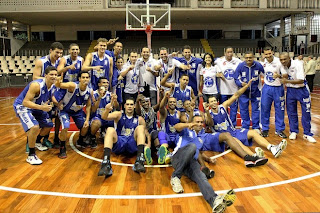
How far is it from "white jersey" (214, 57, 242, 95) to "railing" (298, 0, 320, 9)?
15.8m

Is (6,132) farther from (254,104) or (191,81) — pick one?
(254,104)

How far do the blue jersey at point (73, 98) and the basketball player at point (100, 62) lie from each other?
0.66 metres

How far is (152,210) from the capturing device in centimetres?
309

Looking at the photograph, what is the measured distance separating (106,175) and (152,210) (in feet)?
3.69

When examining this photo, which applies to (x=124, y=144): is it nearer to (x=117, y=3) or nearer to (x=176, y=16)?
(x=117, y=3)

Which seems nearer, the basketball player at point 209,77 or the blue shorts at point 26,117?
the blue shorts at point 26,117

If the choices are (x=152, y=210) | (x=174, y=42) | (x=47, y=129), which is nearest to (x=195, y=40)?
(x=174, y=42)

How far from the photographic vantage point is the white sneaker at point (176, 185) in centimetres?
351

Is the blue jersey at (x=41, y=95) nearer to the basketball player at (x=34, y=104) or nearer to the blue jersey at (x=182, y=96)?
the basketball player at (x=34, y=104)

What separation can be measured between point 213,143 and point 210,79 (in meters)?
1.93

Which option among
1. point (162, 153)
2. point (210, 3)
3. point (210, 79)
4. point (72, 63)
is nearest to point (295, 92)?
point (210, 79)

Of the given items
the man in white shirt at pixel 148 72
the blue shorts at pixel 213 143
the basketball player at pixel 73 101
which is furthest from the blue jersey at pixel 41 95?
the blue shorts at pixel 213 143

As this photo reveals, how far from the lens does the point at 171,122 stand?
5.14m

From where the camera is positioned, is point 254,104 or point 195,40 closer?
point 254,104
